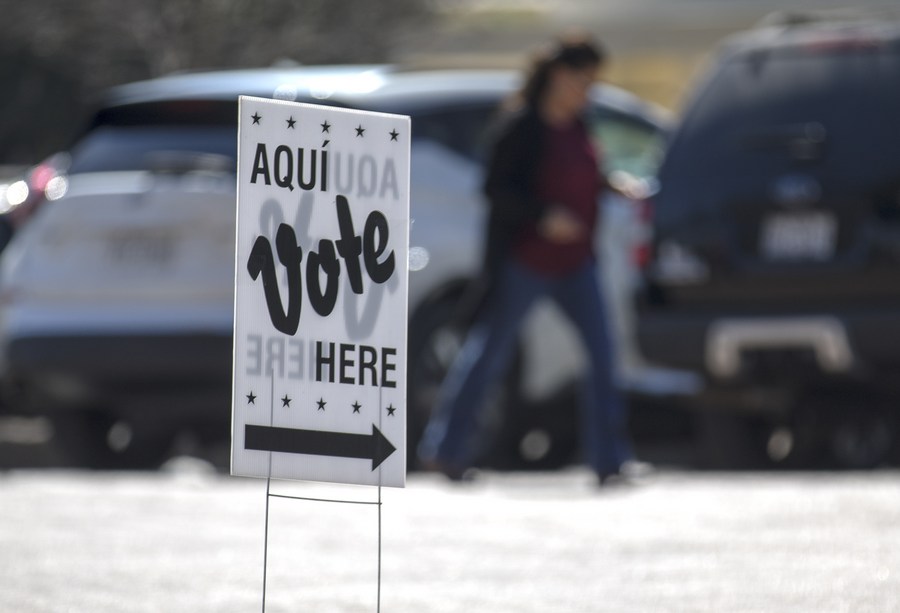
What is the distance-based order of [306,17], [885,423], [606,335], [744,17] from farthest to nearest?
1. [744,17]
2. [306,17]
3. [885,423]
4. [606,335]

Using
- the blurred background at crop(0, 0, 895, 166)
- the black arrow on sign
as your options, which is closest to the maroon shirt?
the black arrow on sign

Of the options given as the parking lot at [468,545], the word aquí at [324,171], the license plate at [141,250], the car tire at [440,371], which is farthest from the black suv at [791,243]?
the word aquí at [324,171]

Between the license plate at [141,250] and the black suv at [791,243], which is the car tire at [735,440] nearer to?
the black suv at [791,243]

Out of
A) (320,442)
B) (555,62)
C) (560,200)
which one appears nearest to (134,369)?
(560,200)

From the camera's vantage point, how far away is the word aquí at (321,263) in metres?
5.01

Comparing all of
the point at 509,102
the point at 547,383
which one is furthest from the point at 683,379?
the point at 509,102

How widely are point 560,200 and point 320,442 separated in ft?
14.5

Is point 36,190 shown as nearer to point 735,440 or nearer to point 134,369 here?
point 134,369

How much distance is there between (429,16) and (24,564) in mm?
19642

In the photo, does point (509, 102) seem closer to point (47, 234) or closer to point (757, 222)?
point (757, 222)

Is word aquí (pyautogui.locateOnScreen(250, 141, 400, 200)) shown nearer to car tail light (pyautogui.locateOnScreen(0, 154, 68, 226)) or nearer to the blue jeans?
the blue jeans

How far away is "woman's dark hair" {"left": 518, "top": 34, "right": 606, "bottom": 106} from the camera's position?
9.44 meters

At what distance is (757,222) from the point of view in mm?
9852

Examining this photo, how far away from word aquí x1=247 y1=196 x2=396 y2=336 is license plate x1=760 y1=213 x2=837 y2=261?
15.9ft
